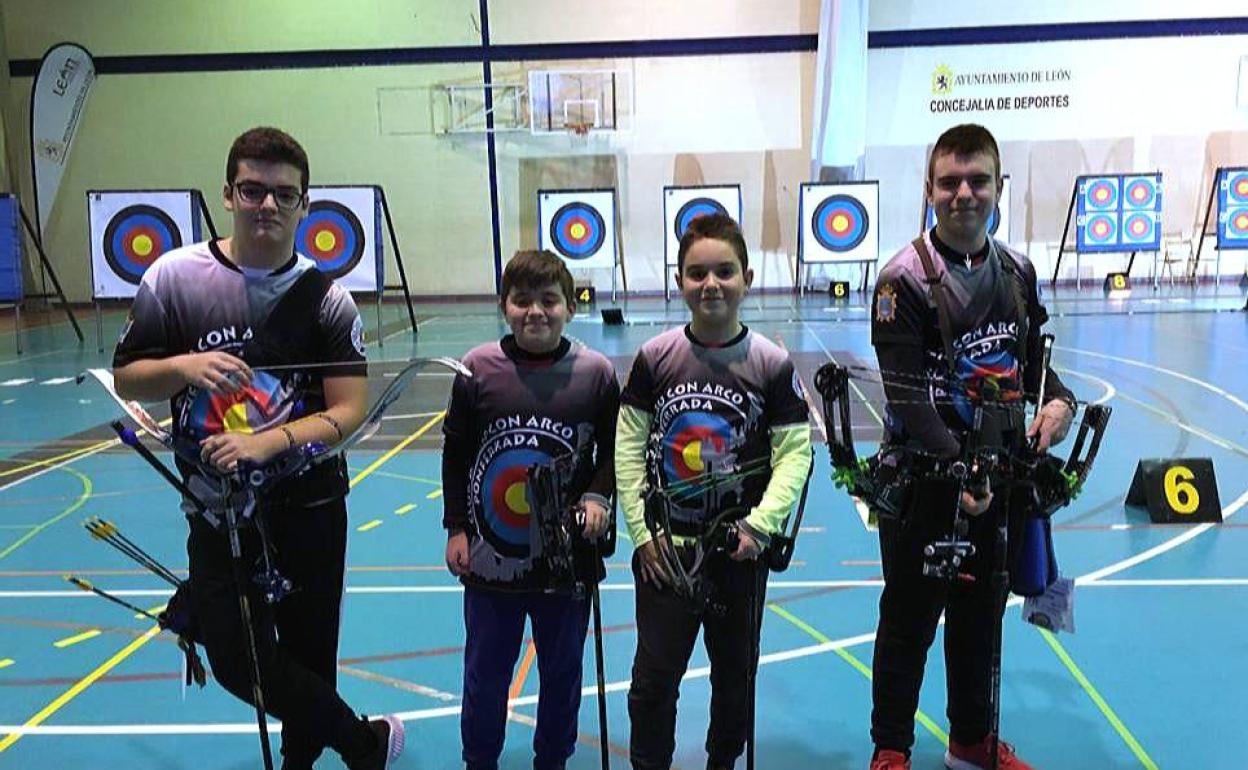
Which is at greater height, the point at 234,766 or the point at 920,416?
the point at 920,416

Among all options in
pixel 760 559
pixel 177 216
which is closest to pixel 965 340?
pixel 760 559

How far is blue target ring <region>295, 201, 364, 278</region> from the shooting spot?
25.1ft

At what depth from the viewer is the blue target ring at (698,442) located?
1459 millimetres

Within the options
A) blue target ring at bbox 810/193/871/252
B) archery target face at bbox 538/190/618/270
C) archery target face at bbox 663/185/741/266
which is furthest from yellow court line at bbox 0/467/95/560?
blue target ring at bbox 810/193/871/252

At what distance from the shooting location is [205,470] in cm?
131

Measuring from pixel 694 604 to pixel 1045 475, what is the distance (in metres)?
0.57

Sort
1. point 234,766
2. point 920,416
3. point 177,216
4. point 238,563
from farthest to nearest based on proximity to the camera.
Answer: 1. point 177,216
2. point 234,766
3. point 920,416
4. point 238,563

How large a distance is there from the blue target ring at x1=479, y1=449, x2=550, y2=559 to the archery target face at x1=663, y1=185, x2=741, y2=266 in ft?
27.6

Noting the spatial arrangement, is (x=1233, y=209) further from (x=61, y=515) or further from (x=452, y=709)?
(x=61, y=515)

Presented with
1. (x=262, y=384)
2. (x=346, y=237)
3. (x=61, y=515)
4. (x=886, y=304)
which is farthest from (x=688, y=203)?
(x=262, y=384)

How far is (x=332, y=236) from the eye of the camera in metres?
7.70

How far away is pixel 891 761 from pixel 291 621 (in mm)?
1022

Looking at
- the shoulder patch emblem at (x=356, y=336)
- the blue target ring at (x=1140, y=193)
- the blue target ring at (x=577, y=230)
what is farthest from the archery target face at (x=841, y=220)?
the shoulder patch emblem at (x=356, y=336)

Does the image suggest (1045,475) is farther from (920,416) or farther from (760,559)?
(760,559)
